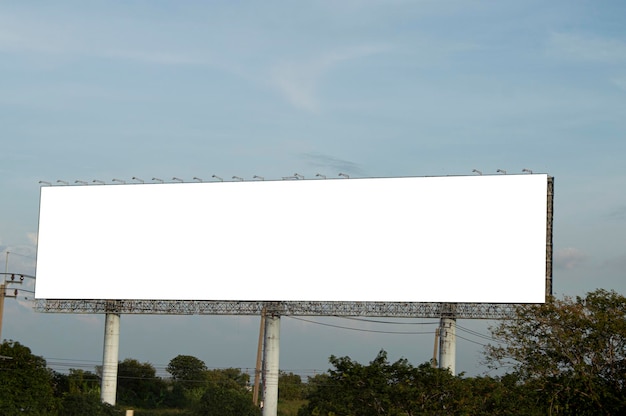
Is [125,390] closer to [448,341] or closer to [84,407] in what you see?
[84,407]

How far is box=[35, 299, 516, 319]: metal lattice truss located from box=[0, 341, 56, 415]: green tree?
6.25 metres

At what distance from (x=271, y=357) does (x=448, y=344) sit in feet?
28.0

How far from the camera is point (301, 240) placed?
46.0 metres

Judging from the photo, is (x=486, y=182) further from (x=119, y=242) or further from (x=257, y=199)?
(x=119, y=242)

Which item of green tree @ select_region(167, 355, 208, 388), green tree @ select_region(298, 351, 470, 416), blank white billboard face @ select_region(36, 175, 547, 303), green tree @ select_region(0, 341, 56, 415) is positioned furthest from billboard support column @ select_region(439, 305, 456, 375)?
green tree @ select_region(167, 355, 208, 388)

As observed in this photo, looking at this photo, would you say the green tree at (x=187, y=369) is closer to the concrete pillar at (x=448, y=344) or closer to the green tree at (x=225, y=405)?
the green tree at (x=225, y=405)

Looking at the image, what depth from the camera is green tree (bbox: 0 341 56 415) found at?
3888 cm

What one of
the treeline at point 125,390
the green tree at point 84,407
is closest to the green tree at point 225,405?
the treeline at point 125,390

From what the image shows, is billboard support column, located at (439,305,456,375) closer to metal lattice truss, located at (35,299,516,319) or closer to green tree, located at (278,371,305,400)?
metal lattice truss, located at (35,299,516,319)

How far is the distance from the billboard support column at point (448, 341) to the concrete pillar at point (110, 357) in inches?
637

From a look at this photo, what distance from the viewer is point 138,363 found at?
212ft

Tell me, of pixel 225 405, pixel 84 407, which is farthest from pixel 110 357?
pixel 225 405

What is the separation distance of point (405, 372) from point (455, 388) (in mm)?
1532

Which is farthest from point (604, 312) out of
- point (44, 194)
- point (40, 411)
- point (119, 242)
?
point (44, 194)
